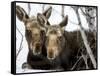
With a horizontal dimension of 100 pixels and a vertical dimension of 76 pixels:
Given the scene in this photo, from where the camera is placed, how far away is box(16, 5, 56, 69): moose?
68.1 inches

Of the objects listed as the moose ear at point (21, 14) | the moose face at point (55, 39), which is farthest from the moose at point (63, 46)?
the moose ear at point (21, 14)

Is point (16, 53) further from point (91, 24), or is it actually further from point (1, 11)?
point (91, 24)

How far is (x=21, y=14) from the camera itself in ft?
5.60

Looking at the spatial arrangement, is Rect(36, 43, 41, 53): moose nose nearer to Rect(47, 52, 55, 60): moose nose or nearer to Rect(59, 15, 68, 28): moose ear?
Rect(47, 52, 55, 60): moose nose

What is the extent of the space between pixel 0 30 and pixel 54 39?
40 centimetres

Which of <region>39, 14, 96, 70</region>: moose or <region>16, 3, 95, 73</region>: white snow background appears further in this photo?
<region>39, 14, 96, 70</region>: moose

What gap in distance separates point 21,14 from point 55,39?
0.31 meters

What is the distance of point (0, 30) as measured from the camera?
169 centimetres

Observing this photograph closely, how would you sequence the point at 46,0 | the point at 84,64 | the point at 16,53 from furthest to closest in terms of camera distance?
1. the point at 84,64
2. the point at 46,0
3. the point at 16,53

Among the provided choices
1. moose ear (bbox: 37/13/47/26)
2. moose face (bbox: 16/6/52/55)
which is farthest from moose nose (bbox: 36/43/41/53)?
moose ear (bbox: 37/13/47/26)

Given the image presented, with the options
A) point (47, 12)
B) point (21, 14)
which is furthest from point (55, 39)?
point (21, 14)

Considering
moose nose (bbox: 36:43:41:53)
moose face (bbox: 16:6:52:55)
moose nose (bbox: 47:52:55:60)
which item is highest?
moose face (bbox: 16:6:52:55)

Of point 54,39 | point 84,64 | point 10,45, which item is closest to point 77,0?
point 54,39

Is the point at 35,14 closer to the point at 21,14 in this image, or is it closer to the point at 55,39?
the point at 21,14
